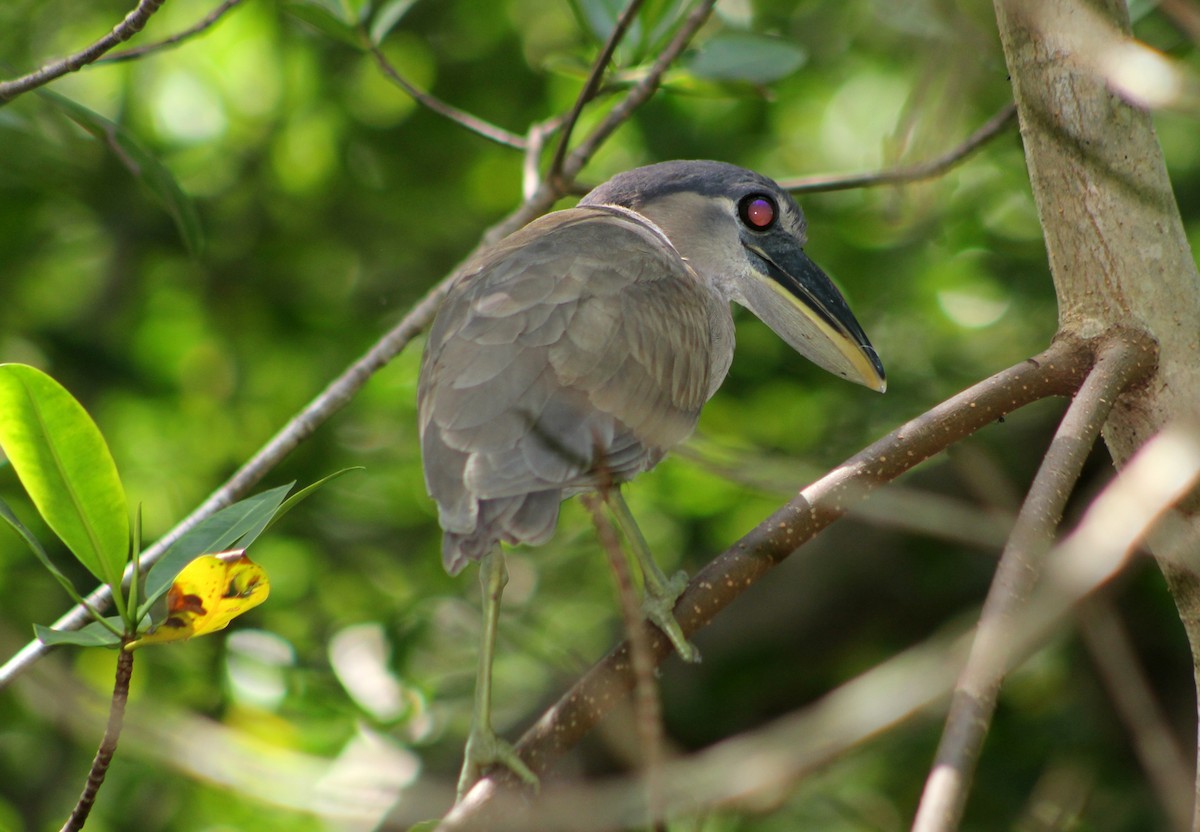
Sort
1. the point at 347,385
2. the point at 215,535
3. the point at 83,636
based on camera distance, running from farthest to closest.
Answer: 1. the point at 347,385
2. the point at 215,535
3. the point at 83,636

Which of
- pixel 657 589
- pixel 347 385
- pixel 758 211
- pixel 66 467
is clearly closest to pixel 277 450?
pixel 347 385

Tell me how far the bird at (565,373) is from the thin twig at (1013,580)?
1.79 feet

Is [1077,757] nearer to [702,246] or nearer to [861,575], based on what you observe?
[861,575]

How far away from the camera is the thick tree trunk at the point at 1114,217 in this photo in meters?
1.67

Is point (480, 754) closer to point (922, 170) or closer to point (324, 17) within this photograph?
point (922, 170)

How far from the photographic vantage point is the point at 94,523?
1.55 metres

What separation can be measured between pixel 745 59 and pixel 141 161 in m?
1.24

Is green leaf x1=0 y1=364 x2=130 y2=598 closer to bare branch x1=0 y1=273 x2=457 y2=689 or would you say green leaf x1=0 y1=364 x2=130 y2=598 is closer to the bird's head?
bare branch x1=0 y1=273 x2=457 y2=689

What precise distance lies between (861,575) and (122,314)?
7.68 ft

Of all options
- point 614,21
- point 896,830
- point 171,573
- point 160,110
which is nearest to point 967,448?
point 896,830

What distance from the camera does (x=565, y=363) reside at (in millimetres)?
1983

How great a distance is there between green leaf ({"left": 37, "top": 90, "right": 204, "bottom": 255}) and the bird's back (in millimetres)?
557

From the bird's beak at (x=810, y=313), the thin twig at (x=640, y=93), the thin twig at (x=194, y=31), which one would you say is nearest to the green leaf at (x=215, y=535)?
the thin twig at (x=194, y=31)

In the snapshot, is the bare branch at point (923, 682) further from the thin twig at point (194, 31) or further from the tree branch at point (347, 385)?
the thin twig at point (194, 31)
